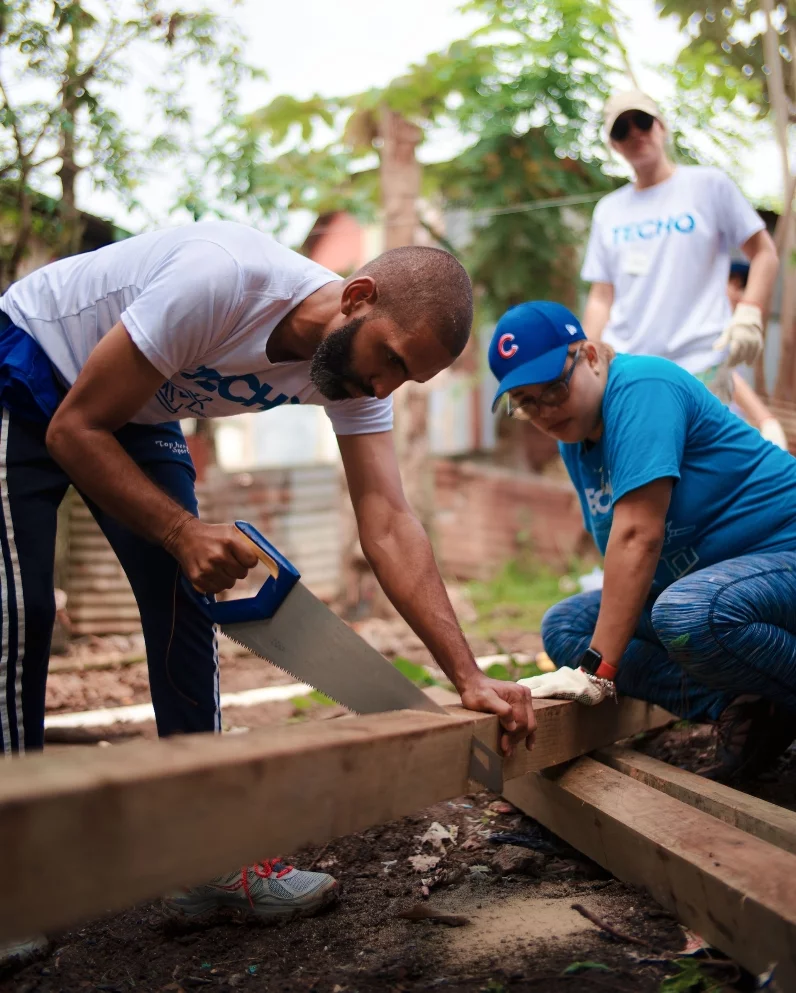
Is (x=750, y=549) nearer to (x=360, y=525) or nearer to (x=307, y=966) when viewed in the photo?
(x=360, y=525)

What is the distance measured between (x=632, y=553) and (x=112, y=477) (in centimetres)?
137

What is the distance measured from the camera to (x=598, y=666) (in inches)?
99.0

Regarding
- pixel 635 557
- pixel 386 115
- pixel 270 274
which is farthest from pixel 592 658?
pixel 386 115

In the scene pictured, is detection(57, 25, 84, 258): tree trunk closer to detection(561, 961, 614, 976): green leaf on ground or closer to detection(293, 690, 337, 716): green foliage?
detection(293, 690, 337, 716): green foliage

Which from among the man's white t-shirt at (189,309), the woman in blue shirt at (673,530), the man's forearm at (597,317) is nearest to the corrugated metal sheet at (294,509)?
the man's forearm at (597,317)

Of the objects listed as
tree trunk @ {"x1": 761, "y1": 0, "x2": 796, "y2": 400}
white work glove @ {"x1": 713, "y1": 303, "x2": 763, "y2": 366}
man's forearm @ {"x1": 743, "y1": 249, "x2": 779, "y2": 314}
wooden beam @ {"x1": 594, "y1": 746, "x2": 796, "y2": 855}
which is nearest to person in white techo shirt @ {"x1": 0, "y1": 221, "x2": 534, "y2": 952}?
wooden beam @ {"x1": 594, "y1": 746, "x2": 796, "y2": 855}

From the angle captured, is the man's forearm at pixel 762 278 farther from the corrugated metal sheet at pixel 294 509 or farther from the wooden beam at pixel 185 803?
the corrugated metal sheet at pixel 294 509

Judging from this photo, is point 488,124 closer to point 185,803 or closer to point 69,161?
point 69,161

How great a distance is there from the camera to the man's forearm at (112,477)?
6.74 ft

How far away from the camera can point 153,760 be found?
129 cm

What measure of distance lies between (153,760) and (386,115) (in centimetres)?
733

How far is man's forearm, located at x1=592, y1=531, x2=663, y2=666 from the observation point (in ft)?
8.07

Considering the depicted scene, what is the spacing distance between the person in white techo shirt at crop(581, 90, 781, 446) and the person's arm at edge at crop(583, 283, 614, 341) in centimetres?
18

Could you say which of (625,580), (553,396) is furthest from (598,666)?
(553,396)
